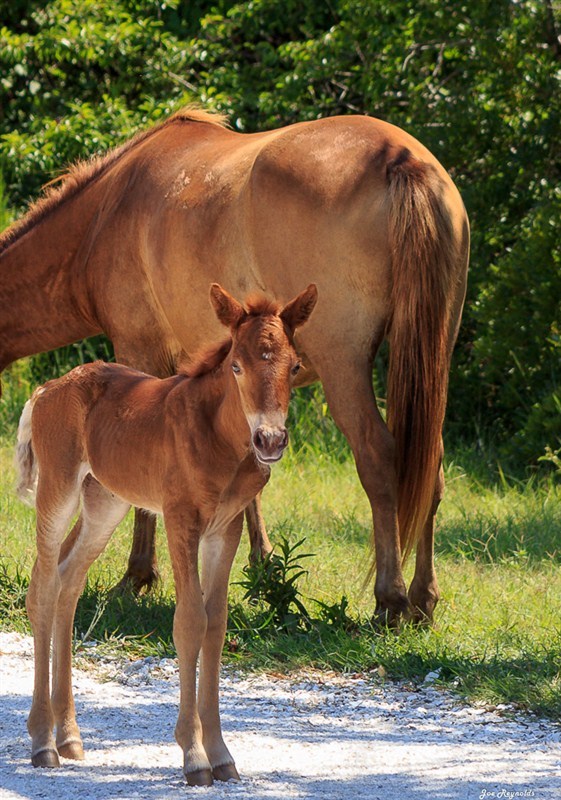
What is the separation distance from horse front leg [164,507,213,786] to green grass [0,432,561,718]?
1359mm

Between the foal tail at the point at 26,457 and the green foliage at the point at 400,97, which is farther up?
the green foliage at the point at 400,97

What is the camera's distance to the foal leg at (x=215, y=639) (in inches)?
153

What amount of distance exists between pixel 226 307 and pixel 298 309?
0.71ft

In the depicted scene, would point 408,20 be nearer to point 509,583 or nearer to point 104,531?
point 509,583

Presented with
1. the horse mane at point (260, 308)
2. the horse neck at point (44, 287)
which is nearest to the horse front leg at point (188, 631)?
the horse mane at point (260, 308)

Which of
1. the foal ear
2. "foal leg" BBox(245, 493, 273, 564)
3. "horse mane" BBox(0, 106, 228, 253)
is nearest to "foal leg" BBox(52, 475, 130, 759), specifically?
the foal ear

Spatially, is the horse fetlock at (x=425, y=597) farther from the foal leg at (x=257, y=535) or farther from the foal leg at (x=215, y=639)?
the foal leg at (x=215, y=639)

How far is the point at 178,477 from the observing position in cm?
390

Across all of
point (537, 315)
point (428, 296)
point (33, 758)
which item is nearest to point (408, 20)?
point (537, 315)

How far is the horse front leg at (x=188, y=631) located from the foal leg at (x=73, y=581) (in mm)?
501

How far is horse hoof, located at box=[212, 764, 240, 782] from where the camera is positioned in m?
3.88

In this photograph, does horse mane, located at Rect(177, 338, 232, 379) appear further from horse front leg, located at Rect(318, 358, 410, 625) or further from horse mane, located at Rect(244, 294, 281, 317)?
horse front leg, located at Rect(318, 358, 410, 625)

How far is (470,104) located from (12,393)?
4.32 m

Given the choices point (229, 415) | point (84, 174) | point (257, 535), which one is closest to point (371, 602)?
point (257, 535)
